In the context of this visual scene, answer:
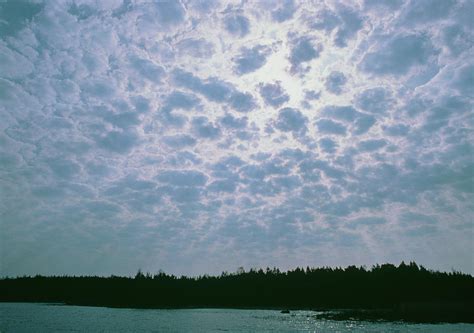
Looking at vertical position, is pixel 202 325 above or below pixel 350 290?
below

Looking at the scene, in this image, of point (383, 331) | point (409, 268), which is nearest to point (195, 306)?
point (409, 268)

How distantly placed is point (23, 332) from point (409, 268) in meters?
143

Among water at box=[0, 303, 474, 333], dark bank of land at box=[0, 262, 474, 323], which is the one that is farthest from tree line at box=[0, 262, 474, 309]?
water at box=[0, 303, 474, 333]

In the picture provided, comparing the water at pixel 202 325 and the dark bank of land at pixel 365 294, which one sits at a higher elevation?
the dark bank of land at pixel 365 294

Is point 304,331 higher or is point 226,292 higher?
point 226,292

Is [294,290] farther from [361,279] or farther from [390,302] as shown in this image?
[390,302]

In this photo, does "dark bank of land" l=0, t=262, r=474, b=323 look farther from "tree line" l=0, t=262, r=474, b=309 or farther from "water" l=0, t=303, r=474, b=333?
"water" l=0, t=303, r=474, b=333

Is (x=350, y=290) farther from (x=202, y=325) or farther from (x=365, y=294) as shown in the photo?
(x=202, y=325)

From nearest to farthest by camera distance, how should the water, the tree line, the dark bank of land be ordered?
the water → the dark bank of land → the tree line

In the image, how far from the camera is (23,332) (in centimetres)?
7325

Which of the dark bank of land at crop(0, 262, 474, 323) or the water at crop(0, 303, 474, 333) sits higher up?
the dark bank of land at crop(0, 262, 474, 323)

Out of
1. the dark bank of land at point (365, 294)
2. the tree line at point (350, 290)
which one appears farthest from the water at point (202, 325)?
the tree line at point (350, 290)

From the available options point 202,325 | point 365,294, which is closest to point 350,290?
point 365,294

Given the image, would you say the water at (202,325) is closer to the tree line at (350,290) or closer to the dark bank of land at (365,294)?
the dark bank of land at (365,294)
